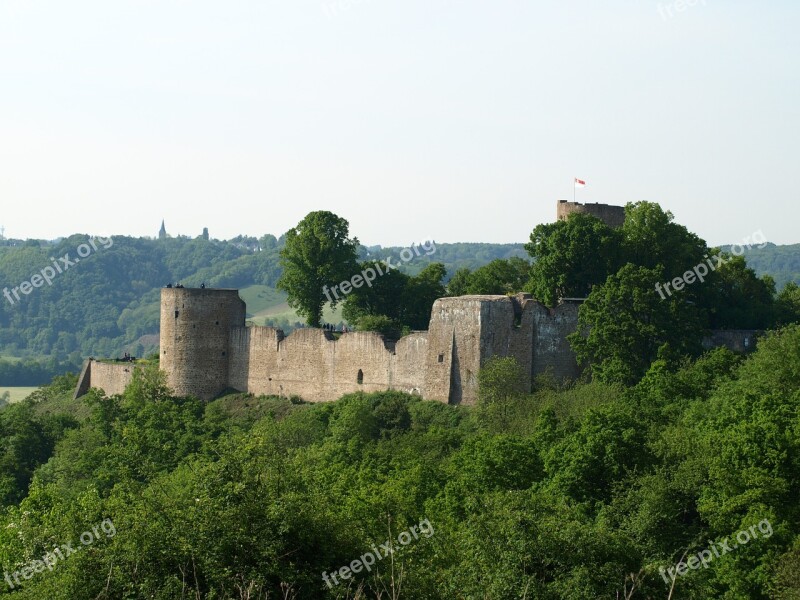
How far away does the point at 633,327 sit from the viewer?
46812 millimetres

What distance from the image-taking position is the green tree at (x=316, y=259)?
56969mm

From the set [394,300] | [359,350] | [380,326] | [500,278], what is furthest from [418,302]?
[359,350]

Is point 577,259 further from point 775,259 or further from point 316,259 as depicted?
point 775,259

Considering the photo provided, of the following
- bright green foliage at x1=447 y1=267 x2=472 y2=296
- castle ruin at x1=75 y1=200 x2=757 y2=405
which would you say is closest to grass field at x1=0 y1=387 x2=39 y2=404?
castle ruin at x1=75 y1=200 x2=757 y2=405

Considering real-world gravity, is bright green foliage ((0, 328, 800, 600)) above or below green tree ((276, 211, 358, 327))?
below

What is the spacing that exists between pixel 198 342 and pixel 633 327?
1800cm

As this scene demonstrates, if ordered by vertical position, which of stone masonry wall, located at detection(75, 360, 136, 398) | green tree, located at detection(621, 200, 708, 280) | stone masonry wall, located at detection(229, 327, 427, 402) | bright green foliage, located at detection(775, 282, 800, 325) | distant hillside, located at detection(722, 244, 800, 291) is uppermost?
distant hillside, located at detection(722, 244, 800, 291)

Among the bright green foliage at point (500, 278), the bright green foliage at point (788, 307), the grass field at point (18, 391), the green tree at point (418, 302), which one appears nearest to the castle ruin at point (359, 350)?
the bright green foliage at point (788, 307)

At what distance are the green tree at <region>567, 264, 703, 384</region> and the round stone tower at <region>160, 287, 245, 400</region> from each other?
1574 cm

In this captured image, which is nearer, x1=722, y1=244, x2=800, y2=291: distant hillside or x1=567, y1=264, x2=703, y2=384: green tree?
x1=567, y1=264, x2=703, y2=384: green tree

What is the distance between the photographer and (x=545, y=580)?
2972 centimetres

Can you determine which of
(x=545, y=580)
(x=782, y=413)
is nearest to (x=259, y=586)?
(x=545, y=580)

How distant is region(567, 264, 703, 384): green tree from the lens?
4684 centimetres

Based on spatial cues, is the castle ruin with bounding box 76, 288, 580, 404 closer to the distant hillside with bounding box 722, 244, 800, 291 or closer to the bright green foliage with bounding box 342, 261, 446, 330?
the bright green foliage with bounding box 342, 261, 446, 330
